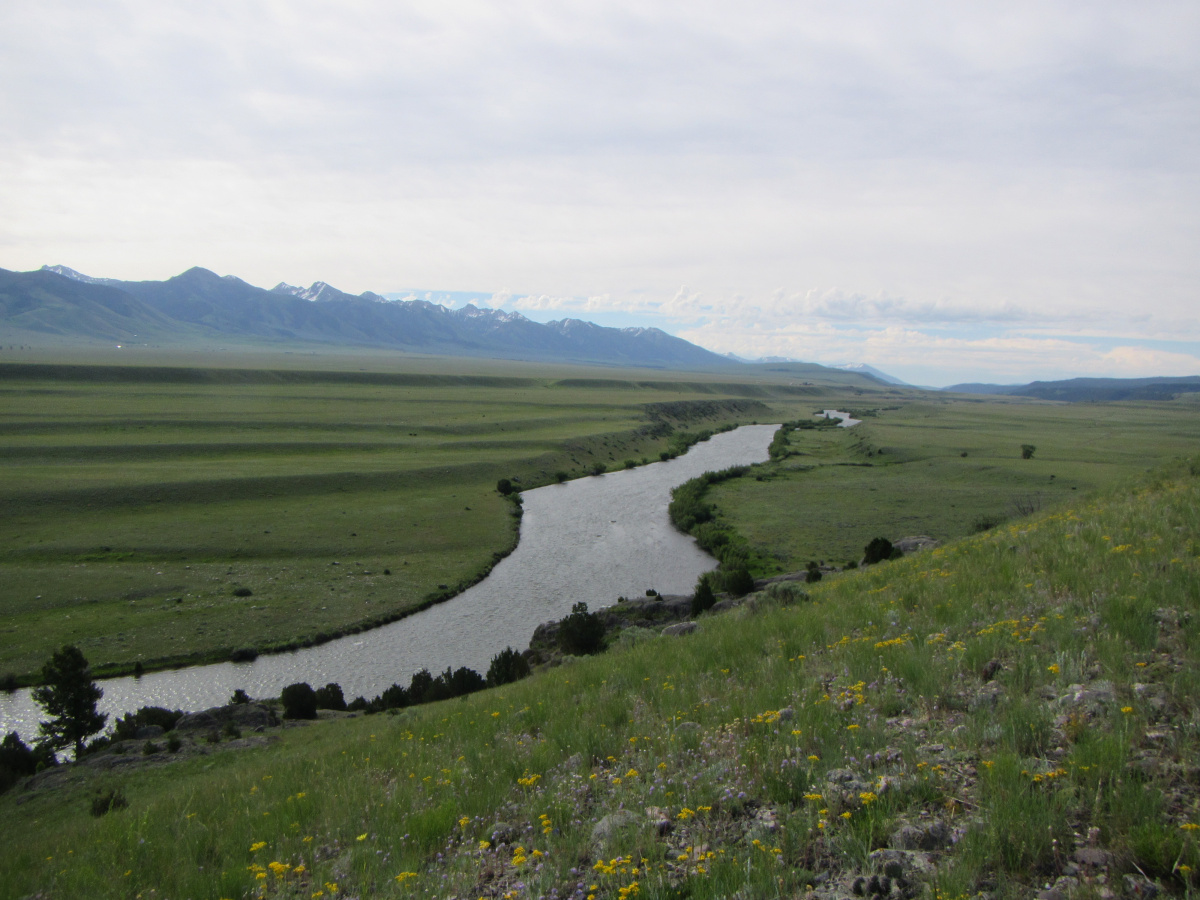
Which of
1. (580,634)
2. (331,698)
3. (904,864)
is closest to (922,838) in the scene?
(904,864)

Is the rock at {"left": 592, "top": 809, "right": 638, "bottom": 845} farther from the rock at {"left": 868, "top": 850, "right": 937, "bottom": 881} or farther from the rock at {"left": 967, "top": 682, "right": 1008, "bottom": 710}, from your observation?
the rock at {"left": 967, "top": 682, "right": 1008, "bottom": 710}

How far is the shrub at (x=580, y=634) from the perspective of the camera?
26.2 meters

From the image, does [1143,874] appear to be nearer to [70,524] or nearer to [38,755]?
[38,755]

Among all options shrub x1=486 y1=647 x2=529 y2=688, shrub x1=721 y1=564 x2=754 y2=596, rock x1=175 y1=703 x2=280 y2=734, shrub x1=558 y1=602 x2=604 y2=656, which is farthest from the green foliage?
shrub x1=721 y1=564 x2=754 y2=596

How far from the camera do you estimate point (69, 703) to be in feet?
74.6

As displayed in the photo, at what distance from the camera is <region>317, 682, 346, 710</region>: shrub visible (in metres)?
25.4

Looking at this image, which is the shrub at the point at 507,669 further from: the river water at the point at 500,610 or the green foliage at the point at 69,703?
the green foliage at the point at 69,703

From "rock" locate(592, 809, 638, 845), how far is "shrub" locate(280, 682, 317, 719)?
22.4 m

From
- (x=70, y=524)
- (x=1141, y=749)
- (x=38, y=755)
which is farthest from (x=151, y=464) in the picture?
(x=1141, y=749)

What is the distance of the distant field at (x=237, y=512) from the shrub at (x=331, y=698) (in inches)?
312

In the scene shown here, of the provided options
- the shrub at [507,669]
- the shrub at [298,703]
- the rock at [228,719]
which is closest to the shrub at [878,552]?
the shrub at [507,669]

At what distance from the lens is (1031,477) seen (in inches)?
2685

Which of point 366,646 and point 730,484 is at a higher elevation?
point 730,484

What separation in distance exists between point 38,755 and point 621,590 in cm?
2858
